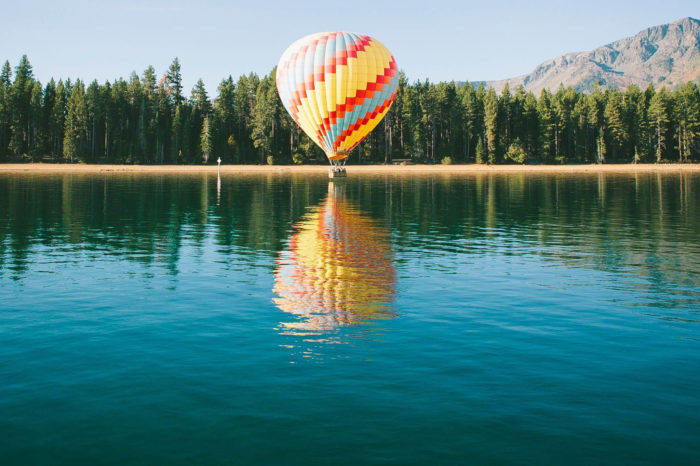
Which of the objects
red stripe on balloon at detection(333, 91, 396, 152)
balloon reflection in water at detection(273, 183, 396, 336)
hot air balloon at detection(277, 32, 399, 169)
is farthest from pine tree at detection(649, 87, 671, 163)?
balloon reflection in water at detection(273, 183, 396, 336)

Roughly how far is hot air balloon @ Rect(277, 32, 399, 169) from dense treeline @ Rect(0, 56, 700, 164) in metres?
81.0

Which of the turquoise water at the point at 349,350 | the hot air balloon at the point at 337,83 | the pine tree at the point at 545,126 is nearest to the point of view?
the turquoise water at the point at 349,350

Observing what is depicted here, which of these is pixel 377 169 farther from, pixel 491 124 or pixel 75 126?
pixel 75 126

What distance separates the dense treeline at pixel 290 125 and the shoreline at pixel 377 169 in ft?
20.5

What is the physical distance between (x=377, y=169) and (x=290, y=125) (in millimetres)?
28851

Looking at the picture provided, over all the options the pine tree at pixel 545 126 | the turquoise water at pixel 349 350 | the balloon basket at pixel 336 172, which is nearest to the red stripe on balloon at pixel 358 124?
the balloon basket at pixel 336 172

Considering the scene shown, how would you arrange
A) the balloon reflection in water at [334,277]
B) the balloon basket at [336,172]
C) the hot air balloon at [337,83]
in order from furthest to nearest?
the balloon basket at [336,172] → the hot air balloon at [337,83] → the balloon reflection in water at [334,277]

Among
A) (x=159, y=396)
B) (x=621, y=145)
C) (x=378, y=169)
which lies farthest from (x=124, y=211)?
(x=621, y=145)

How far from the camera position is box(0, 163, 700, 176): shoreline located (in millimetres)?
141250

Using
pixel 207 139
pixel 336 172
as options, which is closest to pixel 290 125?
pixel 207 139

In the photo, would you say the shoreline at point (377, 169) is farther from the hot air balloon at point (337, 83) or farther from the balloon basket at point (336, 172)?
the hot air balloon at point (337, 83)

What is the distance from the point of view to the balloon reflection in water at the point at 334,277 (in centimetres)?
2012

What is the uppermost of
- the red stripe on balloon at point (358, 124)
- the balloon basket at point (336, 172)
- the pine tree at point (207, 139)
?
the pine tree at point (207, 139)

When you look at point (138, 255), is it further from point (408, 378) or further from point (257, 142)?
point (257, 142)
